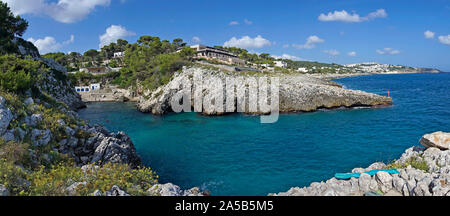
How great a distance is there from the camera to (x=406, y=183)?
7.66 metres

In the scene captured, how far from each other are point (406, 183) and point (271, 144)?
13.1 m

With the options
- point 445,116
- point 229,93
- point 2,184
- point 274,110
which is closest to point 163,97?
point 229,93

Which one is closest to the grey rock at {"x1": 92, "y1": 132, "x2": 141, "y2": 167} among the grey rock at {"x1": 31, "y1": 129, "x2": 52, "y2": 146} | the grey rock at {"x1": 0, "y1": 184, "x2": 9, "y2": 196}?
the grey rock at {"x1": 31, "y1": 129, "x2": 52, "y2": 146}

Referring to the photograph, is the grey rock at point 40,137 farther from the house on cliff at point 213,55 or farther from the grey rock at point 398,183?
the house on cliff at point 213,55

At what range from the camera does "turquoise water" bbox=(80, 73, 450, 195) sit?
14469mm

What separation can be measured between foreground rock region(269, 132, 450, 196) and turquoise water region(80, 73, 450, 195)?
470cm

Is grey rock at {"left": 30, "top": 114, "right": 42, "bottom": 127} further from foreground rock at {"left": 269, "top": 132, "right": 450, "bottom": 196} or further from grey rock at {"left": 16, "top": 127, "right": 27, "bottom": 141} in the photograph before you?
foreground rock at {"left": 269, "top": 132, "right": 450, "bottom": 196}

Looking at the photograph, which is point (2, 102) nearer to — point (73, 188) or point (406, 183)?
point (73, 188)

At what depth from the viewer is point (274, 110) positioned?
1382 inches

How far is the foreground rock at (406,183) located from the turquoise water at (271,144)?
15.4 feet

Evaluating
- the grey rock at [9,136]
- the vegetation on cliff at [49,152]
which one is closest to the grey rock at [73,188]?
the vegetation on cliff at [49,152]
